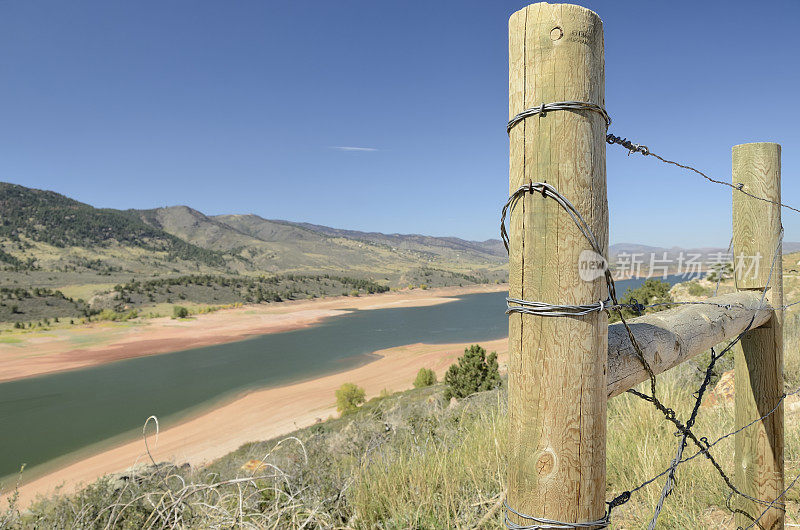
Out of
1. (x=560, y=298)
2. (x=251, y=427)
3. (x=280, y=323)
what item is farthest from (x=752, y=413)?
(x=280, y=323)

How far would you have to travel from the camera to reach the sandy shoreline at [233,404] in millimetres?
10500

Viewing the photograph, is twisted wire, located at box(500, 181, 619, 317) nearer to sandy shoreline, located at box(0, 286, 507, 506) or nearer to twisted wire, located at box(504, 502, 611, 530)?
twisted wire, located at box(504, 502, 611, 530)

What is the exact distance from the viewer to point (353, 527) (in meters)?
2.25

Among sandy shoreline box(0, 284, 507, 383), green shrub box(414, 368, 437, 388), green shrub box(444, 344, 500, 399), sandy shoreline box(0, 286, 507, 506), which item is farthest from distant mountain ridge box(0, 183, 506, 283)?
green shrub box(444, 344, 500, 399)

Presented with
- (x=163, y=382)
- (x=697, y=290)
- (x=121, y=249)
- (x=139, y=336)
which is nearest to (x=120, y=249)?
(x=121, y=249)

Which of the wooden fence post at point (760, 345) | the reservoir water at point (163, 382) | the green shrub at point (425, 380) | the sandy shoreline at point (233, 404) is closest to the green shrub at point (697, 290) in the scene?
the reservoir water at point (163, 382)

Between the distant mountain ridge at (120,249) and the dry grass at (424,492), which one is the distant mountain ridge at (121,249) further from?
the dry grass at (424,492)

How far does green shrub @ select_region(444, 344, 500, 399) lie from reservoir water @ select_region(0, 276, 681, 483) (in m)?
3.92

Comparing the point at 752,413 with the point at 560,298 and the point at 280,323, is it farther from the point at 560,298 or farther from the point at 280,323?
the point at 280,323

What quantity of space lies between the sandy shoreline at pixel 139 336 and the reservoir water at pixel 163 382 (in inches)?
58.0

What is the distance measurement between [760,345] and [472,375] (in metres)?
8.59

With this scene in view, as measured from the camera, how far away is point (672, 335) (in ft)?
4.82

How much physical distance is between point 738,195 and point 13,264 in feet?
201

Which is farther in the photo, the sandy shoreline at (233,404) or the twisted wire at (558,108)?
the sandy shoreline at (233,404)
